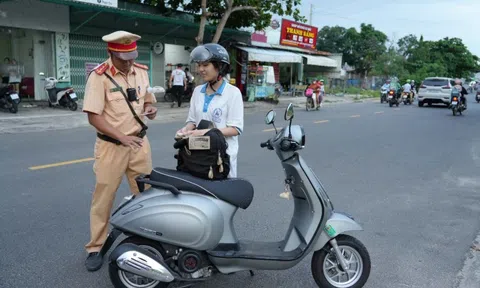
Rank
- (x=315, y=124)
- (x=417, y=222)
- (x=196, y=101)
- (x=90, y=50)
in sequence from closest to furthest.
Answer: (x=196, y=101), (x=417, y=222), (x=315, y=124), (x=90, y=50)

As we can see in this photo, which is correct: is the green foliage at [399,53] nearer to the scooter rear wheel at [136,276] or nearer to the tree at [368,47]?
the tree at [368,47]

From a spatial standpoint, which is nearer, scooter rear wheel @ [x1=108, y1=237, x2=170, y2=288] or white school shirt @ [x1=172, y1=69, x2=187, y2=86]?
scooter rear wheel @ [x1=108, y1=237, x2=170, y2=288]

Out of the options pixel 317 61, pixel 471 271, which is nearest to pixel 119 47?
pixel 471 271

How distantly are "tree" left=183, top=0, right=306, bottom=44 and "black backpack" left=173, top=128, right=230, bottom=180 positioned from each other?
Result: 1303 cm

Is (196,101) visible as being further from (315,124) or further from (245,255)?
(315,124)

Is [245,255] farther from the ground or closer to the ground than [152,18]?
closer to the ground

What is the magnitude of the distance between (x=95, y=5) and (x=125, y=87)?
11.7 m

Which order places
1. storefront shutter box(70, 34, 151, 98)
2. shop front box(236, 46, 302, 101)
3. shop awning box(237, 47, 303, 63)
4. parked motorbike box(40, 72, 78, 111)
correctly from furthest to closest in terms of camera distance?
shop front box(236, 46, 302, 101), shop awning box(237, 47, 303, 63), storefront shutter box(70, 34, 151, 98), parked motorbike box(40, 72, 78, 111)

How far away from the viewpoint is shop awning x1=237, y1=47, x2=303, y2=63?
21.0 m

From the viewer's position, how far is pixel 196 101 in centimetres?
324

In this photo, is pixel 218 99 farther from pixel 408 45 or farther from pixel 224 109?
pixel 408 45

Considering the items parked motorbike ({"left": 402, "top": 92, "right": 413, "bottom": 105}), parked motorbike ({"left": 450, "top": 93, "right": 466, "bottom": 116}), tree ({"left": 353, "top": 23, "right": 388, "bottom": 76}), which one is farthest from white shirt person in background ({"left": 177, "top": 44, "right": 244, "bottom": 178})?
tree ({"left": 353, "top": 23, "right": 388, "bottom": 76})

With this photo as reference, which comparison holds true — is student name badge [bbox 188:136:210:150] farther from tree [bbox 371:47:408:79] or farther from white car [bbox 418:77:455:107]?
tree [bbox 371:47:408:79]

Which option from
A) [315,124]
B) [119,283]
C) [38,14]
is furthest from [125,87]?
[38,14]
